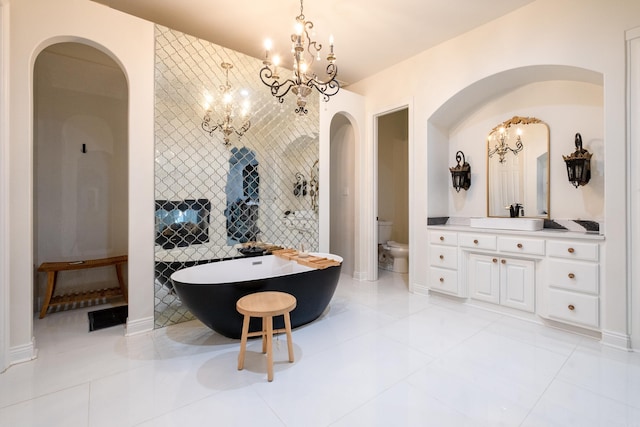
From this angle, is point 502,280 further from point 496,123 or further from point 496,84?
point 496,84

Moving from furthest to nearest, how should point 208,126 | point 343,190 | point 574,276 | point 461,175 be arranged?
1. point 343,190
2. point 461,175
3. point 208,126
4. point 574,276

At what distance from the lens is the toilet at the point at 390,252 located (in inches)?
182

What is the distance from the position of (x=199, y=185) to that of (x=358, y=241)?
7.84 ft

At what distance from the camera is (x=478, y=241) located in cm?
306

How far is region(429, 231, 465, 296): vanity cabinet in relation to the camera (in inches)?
128

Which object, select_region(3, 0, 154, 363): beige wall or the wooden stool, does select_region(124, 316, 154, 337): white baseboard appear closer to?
select_region(3, 0, 154, 363): beige wall

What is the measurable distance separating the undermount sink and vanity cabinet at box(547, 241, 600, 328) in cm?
28

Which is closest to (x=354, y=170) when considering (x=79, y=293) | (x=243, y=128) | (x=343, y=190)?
(x=343, y=190)

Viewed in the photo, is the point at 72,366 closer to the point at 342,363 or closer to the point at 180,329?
the point at 180,329

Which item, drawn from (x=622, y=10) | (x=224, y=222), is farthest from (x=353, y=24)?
(x=224, y=222)

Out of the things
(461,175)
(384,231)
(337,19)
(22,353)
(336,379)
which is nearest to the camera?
(336,379)

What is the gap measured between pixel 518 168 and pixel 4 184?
4.56m

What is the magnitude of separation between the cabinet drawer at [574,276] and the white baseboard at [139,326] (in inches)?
143

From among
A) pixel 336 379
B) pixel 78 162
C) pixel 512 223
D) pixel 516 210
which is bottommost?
pixel 336 379
